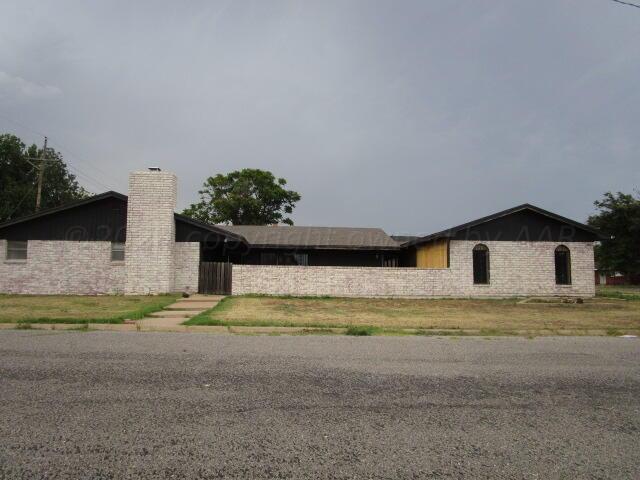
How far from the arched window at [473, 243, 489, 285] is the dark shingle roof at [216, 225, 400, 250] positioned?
4928 millimetres

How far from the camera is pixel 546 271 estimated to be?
23172 millimetres

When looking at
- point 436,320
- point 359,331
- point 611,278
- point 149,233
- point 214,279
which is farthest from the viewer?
point 611,278

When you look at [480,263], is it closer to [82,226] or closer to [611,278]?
[82,226]

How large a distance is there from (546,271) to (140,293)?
20.5m

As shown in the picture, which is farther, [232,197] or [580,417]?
[232,197]

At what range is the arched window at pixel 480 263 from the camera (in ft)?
76.0

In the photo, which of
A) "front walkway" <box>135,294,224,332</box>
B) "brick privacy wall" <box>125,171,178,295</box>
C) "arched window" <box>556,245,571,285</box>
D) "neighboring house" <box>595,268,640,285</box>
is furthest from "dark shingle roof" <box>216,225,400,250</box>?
"neighboring house" <box>595,268,640,285</box>

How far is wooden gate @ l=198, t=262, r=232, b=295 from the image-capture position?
21.5m

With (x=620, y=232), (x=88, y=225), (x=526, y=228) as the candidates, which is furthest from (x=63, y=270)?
(x=620, y=232)

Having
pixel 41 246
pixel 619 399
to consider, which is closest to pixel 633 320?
pixel 619 399

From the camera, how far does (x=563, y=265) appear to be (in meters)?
23.7

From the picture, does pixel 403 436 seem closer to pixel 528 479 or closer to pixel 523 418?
pixel 528 479

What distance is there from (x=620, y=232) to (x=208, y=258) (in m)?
47.7

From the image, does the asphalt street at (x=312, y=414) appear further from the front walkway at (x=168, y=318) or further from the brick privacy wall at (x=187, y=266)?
the brick privacy wall at (x=187, y=266)
